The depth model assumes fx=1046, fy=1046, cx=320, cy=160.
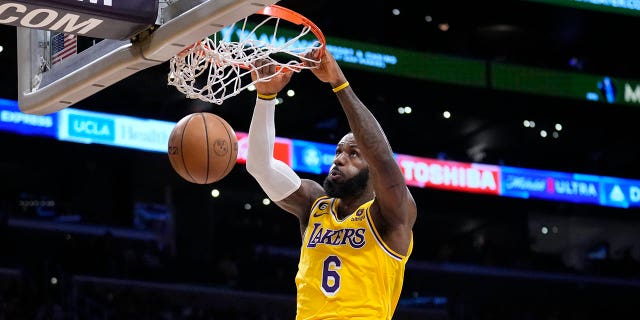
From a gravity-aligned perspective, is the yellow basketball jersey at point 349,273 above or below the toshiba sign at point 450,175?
below

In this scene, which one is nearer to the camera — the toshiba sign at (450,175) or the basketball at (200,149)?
the basketball at (200,149)

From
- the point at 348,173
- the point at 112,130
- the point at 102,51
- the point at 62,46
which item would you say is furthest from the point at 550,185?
the point at 102,51

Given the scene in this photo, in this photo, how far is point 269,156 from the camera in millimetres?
5223

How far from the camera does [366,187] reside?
204 inches

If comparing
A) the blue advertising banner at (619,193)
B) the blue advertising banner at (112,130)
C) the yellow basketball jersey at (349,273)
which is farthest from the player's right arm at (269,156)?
the blue advertising banner at (619,193)

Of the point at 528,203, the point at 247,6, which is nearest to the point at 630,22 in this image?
the point at 528,203

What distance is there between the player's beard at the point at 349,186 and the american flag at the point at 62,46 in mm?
1350

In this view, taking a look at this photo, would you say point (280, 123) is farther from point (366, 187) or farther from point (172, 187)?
point (366, 187)

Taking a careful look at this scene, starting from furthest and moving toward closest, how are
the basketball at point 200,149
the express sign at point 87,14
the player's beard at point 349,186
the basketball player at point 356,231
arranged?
the basketball at point 200,149, the player's beard at point 349,186, the basketball player at point 356,231, the express sign at point 87,14

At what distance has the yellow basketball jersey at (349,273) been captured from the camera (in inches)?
189

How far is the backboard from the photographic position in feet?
13.1

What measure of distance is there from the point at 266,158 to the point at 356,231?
0.63 meters

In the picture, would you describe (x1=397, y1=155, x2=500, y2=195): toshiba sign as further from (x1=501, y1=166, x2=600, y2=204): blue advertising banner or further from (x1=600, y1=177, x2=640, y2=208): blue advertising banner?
(x1=600, y1=177, x2=640, y2=208): blue advertising banner

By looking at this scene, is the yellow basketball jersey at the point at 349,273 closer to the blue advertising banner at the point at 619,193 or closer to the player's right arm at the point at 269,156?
the player's right arm at the point at 269,156
